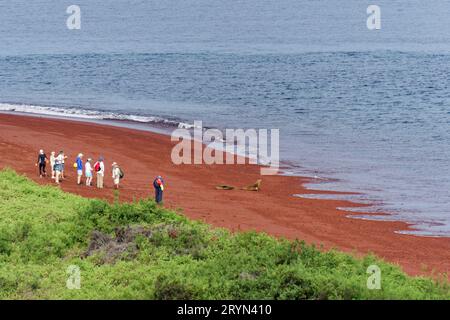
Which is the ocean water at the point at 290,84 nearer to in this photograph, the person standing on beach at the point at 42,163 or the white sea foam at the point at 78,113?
the white sea foam at the point at 78,113

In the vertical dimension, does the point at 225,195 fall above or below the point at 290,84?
below

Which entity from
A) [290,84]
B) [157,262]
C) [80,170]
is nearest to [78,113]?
[290,84]

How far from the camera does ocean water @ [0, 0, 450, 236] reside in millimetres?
46875

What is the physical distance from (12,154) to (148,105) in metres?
27.5

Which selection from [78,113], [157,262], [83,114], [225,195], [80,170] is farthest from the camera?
[78,113]

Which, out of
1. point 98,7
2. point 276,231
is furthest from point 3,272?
point 98,7

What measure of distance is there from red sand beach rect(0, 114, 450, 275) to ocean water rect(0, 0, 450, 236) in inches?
83.1

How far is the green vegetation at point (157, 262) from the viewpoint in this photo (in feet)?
67.3

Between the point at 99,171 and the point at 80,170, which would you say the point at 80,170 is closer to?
the point at 80,170

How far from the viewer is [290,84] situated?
79750mm

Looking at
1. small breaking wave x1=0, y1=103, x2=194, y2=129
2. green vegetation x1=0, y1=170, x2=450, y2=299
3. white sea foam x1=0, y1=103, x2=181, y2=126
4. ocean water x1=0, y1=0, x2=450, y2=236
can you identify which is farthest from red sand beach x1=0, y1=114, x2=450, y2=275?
white sea foam x1=0, y1=103, x2=181, y2=126

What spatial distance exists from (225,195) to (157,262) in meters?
14.1

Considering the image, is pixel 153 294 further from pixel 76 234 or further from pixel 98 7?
pixel 98 7

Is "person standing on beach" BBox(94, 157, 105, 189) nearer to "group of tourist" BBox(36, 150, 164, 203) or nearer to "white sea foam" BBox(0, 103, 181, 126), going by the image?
"group of tourist" BBox(36, 150, 164, 203)
